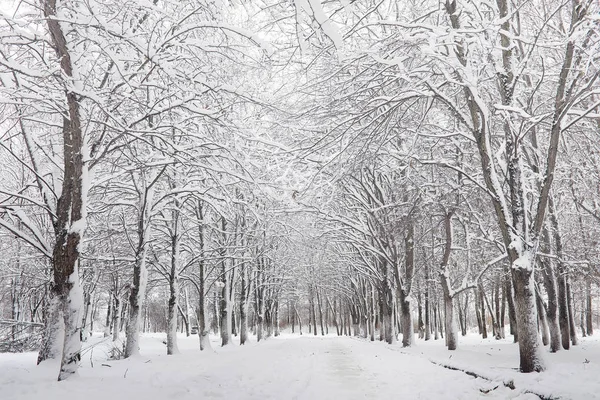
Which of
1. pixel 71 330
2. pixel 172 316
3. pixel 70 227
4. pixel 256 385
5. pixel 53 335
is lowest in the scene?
pixel 256 385

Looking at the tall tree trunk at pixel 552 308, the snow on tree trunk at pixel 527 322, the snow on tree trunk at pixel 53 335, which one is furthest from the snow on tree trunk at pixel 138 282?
the tall tree trunk at pixel 552 308

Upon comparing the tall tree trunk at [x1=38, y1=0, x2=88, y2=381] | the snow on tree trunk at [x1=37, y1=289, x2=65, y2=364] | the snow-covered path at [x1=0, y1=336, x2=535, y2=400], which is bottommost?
the snow-covered path at [x1=0, y1=336, x2=535, y2=400]

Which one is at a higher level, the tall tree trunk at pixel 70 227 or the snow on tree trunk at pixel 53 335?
the tall tree trunk at pixel 70 227

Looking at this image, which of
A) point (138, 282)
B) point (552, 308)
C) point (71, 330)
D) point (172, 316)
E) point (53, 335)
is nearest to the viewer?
point (71, 330)

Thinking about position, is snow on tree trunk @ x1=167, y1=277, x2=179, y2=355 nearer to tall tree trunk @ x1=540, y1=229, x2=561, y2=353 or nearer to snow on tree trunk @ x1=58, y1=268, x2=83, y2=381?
snow on tree trunk @ x1=58, y1=268, x2=83, y2=381

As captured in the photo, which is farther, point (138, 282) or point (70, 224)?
point (138, 282)

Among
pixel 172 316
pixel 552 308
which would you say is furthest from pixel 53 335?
pixel 552 308

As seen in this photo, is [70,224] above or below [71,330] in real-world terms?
above

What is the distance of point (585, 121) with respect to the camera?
13945mm

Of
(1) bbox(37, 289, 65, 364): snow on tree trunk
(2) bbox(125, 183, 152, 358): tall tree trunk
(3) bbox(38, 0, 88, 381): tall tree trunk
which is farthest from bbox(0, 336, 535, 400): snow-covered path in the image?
(2) bbox(125, 183, 152, 358): tall tree trunk

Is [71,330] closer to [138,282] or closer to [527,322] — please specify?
[138,282]

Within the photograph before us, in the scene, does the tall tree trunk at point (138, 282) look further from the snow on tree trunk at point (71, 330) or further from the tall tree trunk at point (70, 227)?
the snow on tree trunk at point (71, 330)

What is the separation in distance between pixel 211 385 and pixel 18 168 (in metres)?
16.8

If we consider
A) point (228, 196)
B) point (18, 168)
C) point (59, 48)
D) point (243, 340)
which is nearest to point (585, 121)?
point (228, 196)
